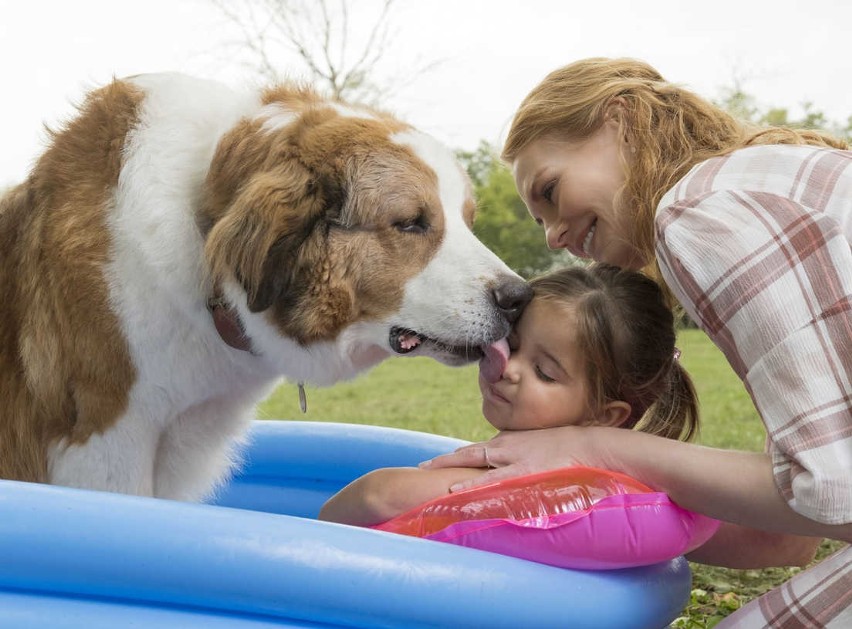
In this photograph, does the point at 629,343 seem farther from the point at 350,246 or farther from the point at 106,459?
the point at 106,459

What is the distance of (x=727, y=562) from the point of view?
2893mm

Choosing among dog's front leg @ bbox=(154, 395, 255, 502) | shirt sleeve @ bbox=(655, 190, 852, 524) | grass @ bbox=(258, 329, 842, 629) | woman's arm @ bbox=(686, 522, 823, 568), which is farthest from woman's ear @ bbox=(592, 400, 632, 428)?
grass @ bbox=(258, 329, 842, 629)

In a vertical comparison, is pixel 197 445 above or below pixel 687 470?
below

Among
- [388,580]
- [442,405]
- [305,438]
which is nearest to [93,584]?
[388,580]

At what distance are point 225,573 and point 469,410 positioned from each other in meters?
7.65

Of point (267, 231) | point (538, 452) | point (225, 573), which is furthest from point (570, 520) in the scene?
point (267, 231)

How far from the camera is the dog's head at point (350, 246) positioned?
2.53 m

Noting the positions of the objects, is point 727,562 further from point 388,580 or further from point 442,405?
point 442,405

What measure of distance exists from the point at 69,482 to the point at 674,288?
1.74 metres

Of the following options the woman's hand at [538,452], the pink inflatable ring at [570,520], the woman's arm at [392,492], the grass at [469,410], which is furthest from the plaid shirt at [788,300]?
the grass at [469,410]

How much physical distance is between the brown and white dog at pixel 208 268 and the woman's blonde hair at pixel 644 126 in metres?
0.40

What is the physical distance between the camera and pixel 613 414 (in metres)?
2.76

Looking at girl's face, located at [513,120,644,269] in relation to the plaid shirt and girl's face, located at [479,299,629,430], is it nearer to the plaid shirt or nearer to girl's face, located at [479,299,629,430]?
girl's face, located at [479,299,629,430]

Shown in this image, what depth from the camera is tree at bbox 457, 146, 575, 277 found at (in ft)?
66.3
